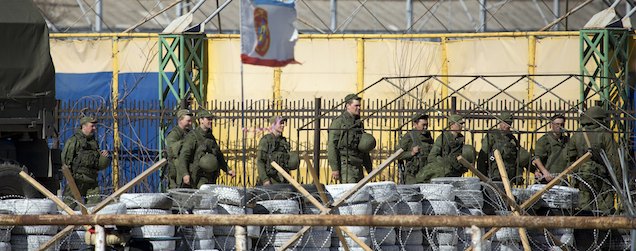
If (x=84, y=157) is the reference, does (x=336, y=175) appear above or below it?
below

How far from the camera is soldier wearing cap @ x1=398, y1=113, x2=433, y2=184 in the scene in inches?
878

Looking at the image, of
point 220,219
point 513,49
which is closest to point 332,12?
point 513,49

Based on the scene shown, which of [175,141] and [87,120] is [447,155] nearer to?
[175,141]

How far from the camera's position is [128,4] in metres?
31.5

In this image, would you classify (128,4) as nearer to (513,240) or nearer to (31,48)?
(31,48)

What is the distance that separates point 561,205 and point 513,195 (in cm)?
160

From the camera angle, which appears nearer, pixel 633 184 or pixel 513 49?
pixel 633 184

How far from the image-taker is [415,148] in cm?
2217

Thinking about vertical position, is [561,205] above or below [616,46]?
below

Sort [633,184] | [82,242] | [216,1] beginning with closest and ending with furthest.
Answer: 1. [82,242]
2. [633,184]
3. [216,1]

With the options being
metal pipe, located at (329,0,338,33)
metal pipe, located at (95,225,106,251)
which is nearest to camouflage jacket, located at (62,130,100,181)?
metal pipe, located at (95,225,106,251)

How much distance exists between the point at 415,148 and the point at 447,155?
462 millimetres

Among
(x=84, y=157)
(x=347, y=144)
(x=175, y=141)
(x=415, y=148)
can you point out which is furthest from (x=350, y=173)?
(x=84, y=157)

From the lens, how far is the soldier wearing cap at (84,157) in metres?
21.9
